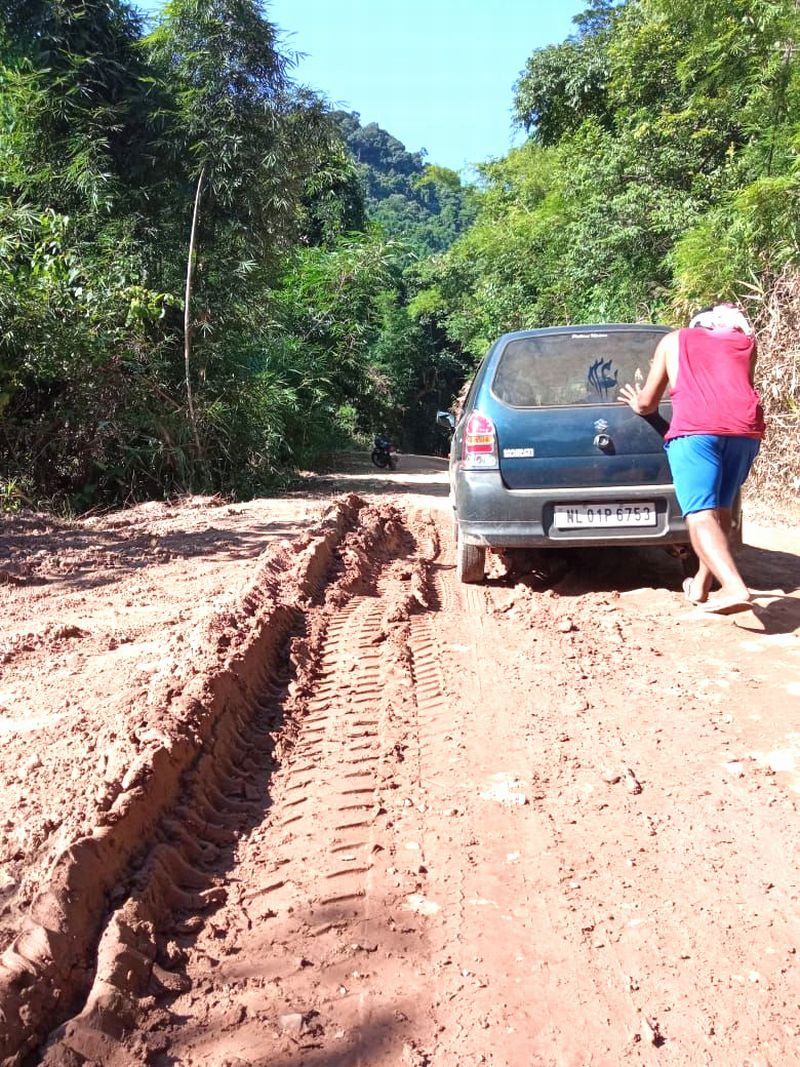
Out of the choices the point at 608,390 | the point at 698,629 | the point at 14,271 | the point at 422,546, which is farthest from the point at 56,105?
the point at 698,629

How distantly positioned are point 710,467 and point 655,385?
63cm

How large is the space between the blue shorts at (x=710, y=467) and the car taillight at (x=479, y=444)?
3.90 ft

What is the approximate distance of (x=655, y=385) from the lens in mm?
5398

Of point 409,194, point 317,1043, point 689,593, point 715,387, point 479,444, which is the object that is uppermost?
point 409,194

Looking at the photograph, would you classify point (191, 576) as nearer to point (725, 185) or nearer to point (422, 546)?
point (422, 546)

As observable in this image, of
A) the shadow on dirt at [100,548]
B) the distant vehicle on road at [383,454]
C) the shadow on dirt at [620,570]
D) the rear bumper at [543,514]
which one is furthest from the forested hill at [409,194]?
the rear bumper at [543,514]

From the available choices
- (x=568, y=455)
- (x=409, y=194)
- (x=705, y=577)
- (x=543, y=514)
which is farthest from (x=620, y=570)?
(x=409, y=194)

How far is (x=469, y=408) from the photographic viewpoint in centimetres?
634

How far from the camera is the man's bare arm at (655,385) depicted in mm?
5293

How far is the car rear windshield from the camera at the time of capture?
19.7 feet

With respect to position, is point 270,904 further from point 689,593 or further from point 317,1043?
point 689,593

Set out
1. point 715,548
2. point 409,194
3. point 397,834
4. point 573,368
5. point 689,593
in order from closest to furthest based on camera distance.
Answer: point 397,834
point 715,548
point 689,593
point 573,368
point 409,194

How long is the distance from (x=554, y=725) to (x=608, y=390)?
112 inches

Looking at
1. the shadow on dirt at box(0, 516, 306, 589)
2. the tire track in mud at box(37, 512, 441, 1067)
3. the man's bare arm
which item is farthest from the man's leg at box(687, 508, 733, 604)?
the shadow on dirt at box(0, 516, 306, 589)
